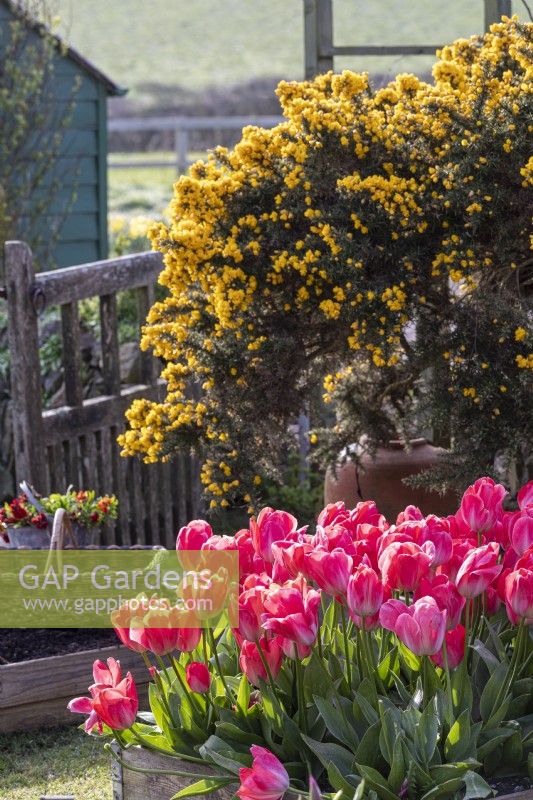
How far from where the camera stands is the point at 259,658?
2145 mm

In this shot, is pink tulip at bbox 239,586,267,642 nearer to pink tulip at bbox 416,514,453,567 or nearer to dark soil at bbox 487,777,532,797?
pink tulip at bbox 416,514,453,567

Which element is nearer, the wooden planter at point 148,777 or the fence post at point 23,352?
the wooden planter at point 148,777

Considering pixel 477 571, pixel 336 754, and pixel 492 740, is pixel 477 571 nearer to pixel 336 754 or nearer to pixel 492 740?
pixel 492 740

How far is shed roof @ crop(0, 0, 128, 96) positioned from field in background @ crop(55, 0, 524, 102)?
106 ft

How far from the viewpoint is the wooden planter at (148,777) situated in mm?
2309

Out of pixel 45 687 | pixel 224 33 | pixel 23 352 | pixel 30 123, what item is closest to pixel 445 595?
pixel 45 687

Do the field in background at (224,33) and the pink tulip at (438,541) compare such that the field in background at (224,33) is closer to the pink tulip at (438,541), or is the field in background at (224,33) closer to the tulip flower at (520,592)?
the pink tulip at (438,541)

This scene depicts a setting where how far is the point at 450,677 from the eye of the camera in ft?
7.19

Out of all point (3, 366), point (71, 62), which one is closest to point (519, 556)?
point (3, 366)

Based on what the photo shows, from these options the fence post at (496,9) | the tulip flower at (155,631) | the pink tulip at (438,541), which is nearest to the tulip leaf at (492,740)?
the pink tulip at (438,541)

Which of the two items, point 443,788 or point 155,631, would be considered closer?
point 443,788

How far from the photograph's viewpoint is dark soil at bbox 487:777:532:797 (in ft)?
7.12

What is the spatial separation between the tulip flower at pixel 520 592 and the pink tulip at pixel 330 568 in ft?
0.94

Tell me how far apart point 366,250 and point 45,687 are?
A: 1.76 m
